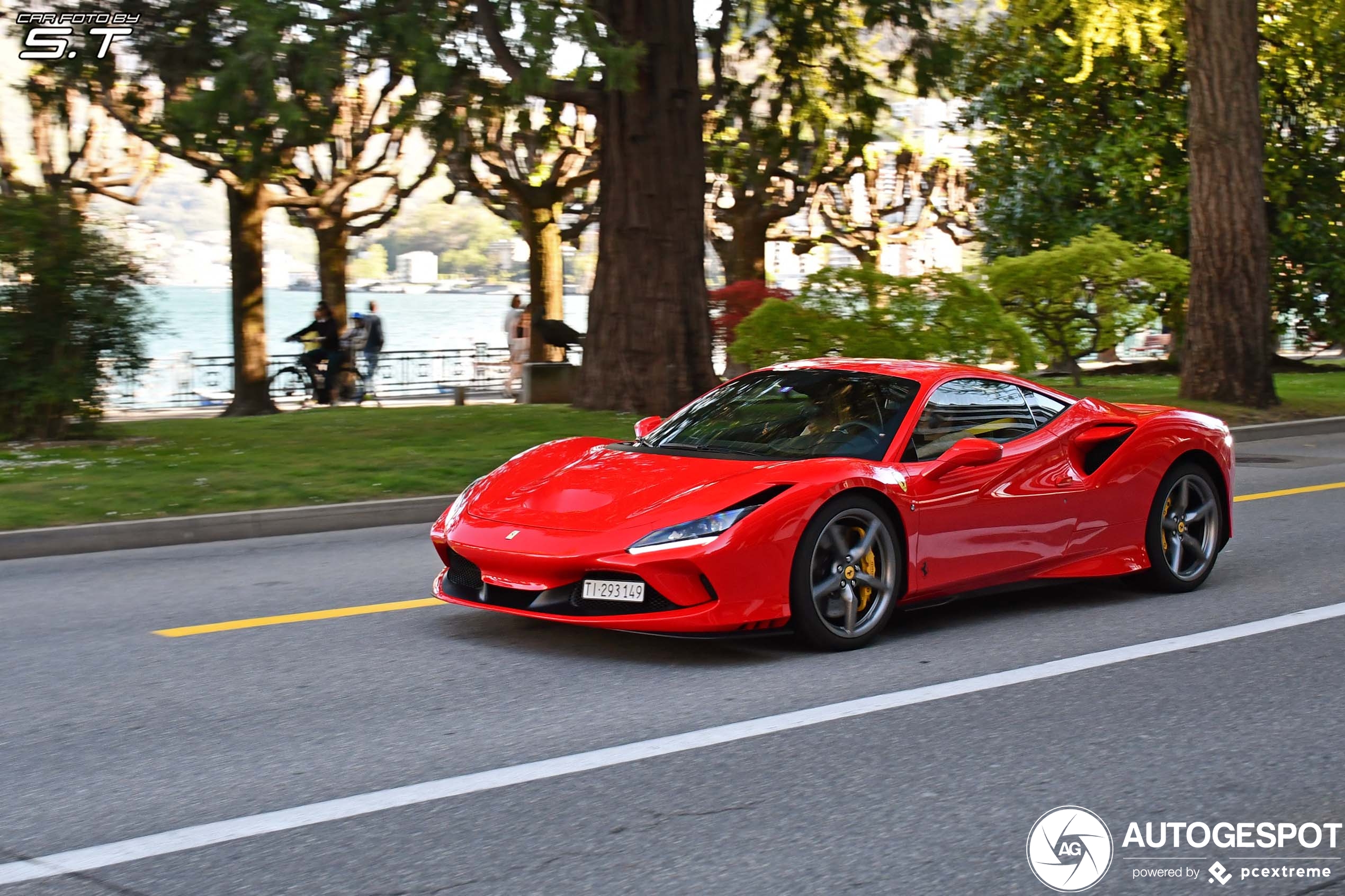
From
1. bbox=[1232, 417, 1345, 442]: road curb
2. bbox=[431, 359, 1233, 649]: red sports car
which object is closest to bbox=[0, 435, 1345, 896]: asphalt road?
bbox=[431, 359, 1233, 649]: red sports car

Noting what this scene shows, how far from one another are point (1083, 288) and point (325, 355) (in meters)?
12.2

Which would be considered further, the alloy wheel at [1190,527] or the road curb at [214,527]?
the road curb at [214,527]

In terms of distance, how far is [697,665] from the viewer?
6.48 meters

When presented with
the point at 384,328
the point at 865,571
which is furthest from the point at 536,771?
the point at 384,328

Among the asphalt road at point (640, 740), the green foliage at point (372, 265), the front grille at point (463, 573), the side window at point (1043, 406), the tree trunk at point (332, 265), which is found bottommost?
the asphalt road at point (640, 740)

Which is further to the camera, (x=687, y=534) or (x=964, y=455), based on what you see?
(x=964, y=455)

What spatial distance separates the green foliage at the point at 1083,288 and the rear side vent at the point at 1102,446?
15.1 m

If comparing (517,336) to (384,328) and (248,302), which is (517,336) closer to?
(248,302)

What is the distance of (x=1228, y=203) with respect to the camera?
66.3ft

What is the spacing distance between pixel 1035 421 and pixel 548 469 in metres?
2.51

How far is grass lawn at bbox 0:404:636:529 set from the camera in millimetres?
11367

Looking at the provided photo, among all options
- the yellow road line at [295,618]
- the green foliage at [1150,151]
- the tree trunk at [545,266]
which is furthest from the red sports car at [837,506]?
the tree trunk at [545,266]

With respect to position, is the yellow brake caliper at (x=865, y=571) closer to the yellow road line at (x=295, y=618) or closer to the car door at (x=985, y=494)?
the car door at (x=985, y=494)

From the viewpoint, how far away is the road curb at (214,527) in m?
10.2
